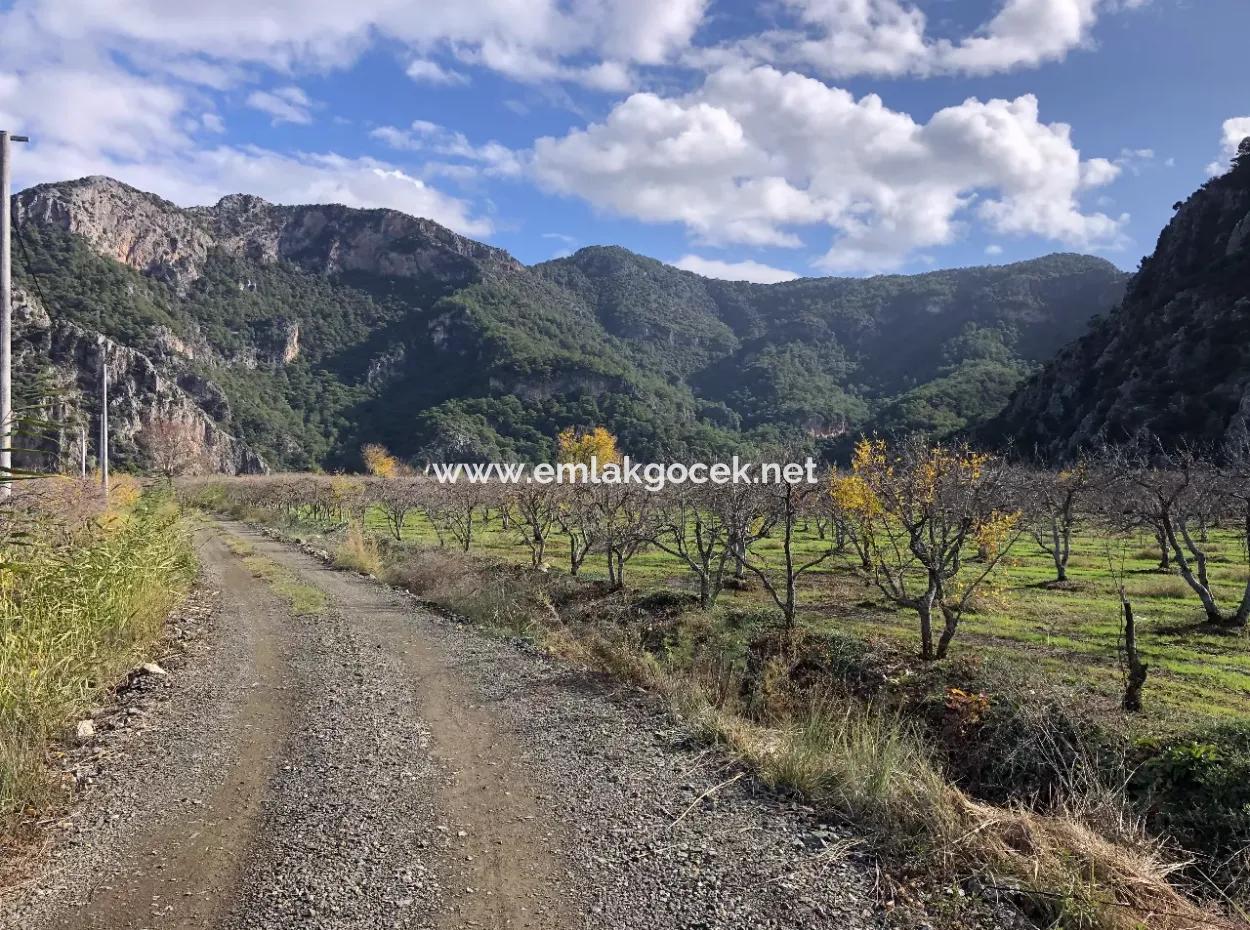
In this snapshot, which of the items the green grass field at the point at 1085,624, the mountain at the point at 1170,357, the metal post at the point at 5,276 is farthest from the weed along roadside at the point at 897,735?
the mountain at the point at 1170,357

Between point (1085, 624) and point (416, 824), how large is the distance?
52.0 ft

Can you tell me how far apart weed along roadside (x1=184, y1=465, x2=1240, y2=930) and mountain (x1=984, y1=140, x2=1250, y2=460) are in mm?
47469

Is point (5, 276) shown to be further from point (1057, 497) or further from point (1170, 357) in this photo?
point (1170, 357)

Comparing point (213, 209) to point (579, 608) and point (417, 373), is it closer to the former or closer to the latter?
point (417, 373)

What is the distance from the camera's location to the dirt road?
147 inches

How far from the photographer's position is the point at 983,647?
1309cm

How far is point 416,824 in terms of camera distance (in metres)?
4.64

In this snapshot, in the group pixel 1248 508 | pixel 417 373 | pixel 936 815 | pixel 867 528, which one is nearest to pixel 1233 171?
pixel 1248 508

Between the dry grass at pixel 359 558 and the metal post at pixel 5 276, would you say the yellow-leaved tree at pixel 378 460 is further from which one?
the metal post at pixel 5 276

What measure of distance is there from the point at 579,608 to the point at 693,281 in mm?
176433

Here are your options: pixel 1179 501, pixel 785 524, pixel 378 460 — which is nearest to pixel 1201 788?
pixel 785 524

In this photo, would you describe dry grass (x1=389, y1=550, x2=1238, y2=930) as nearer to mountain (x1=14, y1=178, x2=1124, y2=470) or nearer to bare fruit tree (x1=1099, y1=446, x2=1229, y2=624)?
bare fruit tree (x1=1099, y1=446, x2=1229, y2=624)

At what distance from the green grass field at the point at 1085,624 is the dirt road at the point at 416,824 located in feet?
21.4

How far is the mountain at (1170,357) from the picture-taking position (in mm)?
54500
